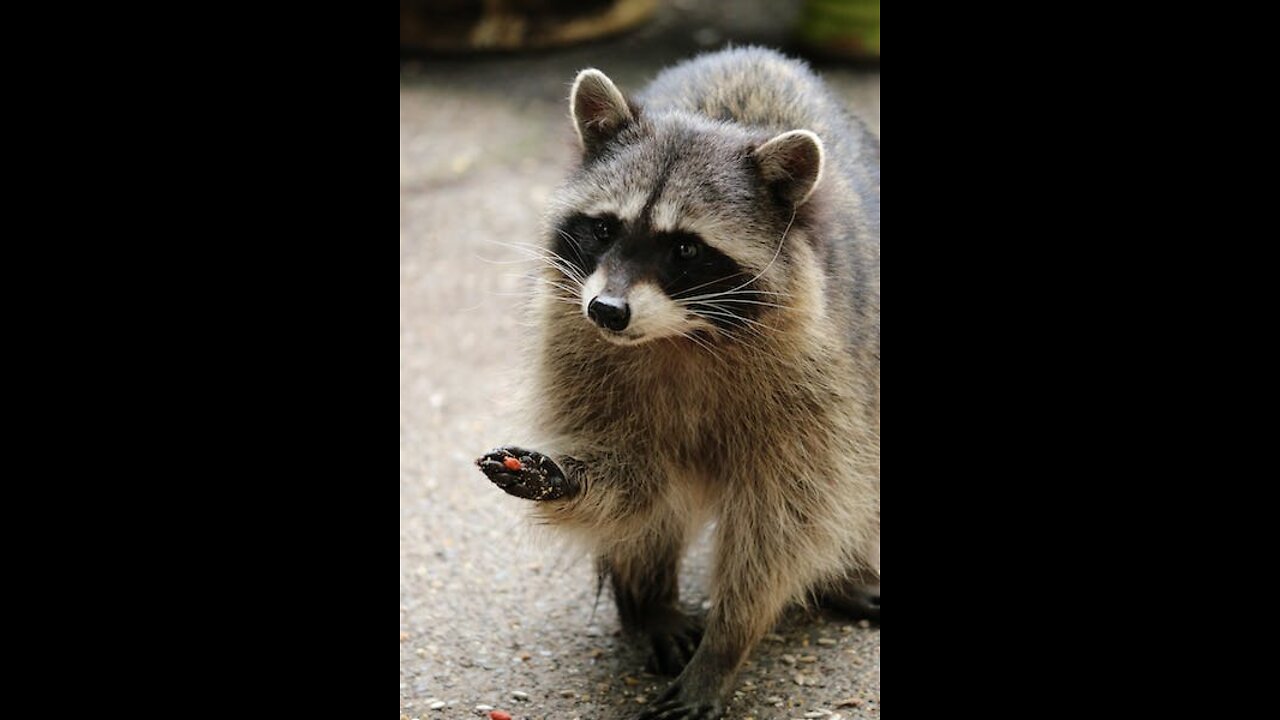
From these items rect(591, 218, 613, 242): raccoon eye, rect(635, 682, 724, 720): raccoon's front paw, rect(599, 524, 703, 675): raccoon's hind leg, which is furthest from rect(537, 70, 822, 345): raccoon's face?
rect(635, 682, 724, 720): raccoon's front paw

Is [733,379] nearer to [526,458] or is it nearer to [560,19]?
[526,458]

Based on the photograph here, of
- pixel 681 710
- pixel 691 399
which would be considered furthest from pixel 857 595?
pixel 691 399

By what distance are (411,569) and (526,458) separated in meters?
1.33

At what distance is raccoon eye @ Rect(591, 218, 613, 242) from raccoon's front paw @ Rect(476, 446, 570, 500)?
667 mm

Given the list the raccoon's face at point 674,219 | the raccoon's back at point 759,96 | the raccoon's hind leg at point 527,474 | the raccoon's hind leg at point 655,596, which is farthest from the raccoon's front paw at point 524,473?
the raccoon's back at point 759,96

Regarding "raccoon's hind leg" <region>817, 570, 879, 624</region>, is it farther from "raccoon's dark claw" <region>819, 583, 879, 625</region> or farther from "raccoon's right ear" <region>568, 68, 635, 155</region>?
"raccoon's right ear" <region>568, 68, 635, 155</region>

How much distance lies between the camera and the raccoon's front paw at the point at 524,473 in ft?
12.4

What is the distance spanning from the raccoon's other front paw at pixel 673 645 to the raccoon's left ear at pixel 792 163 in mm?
1550

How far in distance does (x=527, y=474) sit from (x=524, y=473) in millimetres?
12

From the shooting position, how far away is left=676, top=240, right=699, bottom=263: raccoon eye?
3.81 m

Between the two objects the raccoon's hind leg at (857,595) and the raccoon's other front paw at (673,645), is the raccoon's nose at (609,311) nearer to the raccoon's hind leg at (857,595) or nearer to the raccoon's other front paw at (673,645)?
the raccoon's other front paw at (673,645)

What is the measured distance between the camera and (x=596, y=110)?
4.20m

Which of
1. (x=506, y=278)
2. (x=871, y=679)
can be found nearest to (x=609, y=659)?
(x=871, y=679)

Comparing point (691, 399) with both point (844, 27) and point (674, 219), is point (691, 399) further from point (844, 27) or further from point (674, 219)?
point (844, 27)
